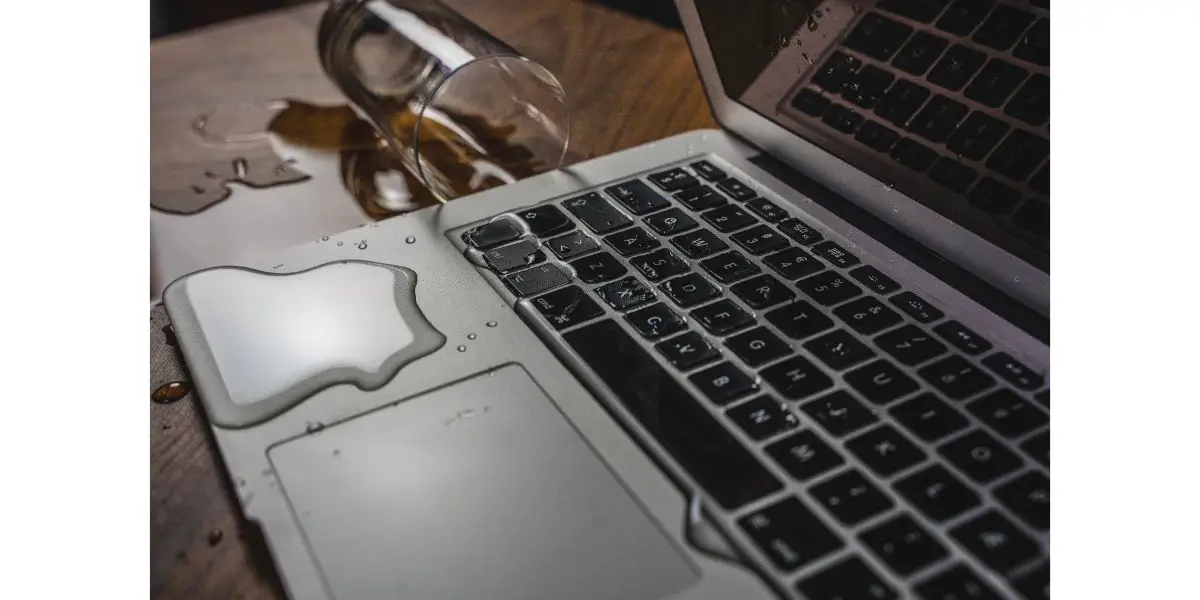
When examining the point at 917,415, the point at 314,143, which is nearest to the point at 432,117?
the point at 314,143

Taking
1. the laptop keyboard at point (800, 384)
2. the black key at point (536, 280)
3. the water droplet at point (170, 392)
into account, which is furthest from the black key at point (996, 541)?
the water droplet at point (170, 392)

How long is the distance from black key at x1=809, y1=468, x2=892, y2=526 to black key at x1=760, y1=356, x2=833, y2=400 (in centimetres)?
5

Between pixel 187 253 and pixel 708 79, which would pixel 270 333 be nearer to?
pixel 187 253

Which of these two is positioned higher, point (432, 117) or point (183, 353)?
point (432, 117)

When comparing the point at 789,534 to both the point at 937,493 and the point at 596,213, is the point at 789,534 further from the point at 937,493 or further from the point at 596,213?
the point at 596,213

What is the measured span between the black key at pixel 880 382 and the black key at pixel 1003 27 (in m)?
0.14

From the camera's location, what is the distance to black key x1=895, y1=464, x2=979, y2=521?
311 mm

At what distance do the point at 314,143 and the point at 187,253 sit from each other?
14 cm

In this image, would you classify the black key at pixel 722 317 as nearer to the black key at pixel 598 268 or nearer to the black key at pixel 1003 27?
the black key at pixel 598 268

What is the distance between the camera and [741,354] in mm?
389

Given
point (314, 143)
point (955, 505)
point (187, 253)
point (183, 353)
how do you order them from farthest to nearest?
point (314, 143)
point (187, 253)
point (183, 353)
point (955, 505)

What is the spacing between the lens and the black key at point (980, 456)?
1.06 ft

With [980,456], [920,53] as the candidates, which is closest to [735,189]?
[920,53]

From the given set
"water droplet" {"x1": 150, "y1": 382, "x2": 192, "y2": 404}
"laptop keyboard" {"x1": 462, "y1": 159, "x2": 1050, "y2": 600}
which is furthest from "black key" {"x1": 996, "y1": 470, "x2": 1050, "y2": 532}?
"water droplet" {"x1": 150, "y1": 382, "x2": 192, "y2": 404}
